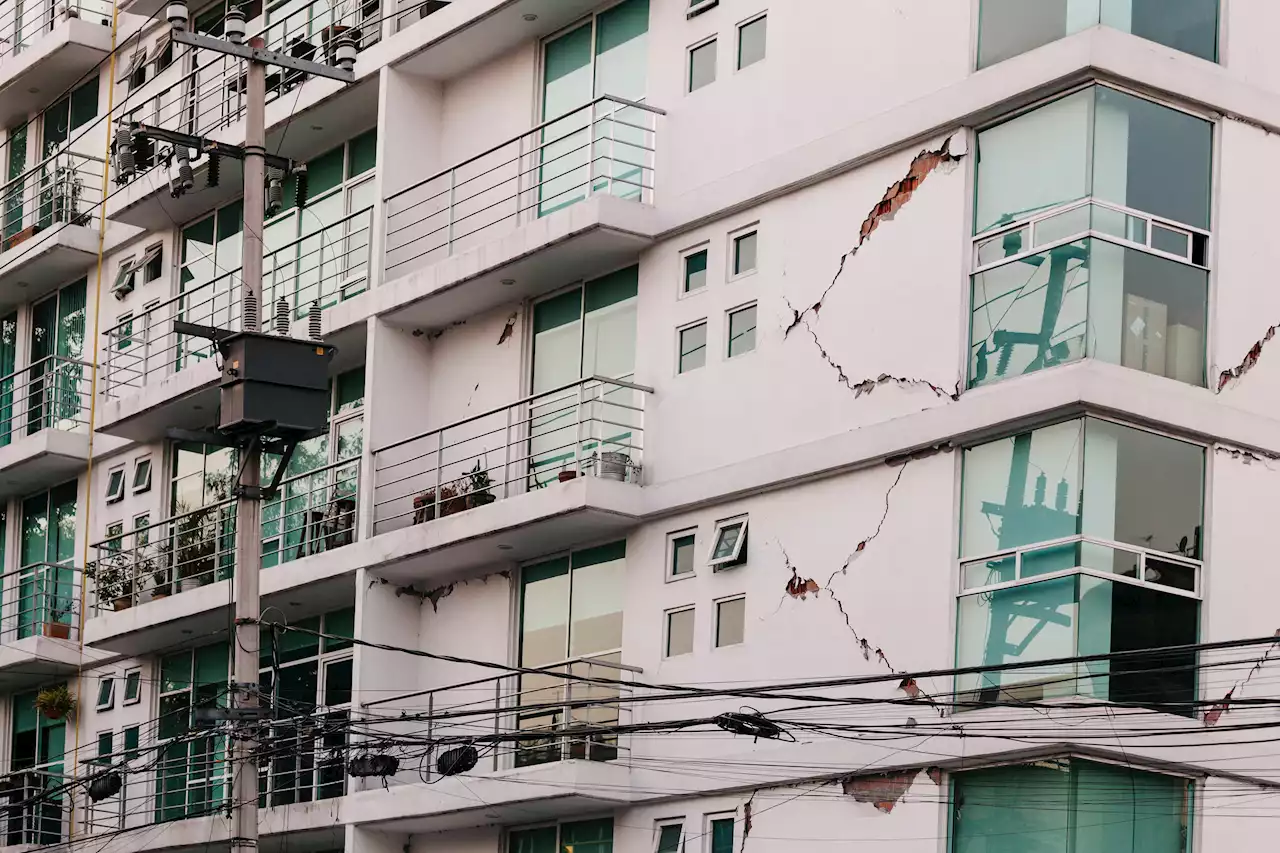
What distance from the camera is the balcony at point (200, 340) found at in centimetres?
2806

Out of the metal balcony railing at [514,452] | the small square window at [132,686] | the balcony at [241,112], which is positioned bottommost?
the small square window at [132,686]

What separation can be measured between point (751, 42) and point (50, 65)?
14.4 metres

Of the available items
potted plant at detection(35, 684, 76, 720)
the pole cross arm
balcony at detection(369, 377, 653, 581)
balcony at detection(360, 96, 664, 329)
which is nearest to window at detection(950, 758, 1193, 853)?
balcony at detection(369, 377, 653, 581)

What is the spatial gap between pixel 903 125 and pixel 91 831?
50.2 ft

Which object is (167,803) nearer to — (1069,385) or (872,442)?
(872,442)

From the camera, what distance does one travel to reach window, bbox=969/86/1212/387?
19.6 metres

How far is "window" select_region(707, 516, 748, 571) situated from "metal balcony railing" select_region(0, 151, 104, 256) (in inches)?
531

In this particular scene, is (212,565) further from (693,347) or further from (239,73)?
(693,347)

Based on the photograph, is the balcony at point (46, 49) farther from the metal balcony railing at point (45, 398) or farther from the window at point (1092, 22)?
the window at point (1092, 22)

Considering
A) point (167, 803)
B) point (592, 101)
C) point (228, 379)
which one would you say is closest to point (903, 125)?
point (592, 101)

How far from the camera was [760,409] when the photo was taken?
72.9ft

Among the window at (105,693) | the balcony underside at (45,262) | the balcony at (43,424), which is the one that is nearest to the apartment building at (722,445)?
the window at (105,693)

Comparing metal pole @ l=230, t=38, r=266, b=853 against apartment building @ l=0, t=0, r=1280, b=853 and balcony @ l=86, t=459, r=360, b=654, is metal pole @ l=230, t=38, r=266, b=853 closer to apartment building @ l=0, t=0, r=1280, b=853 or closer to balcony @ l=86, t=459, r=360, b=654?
apartment building @ l=0, t=0, r=1280, b=853

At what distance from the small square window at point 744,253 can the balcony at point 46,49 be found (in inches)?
546
